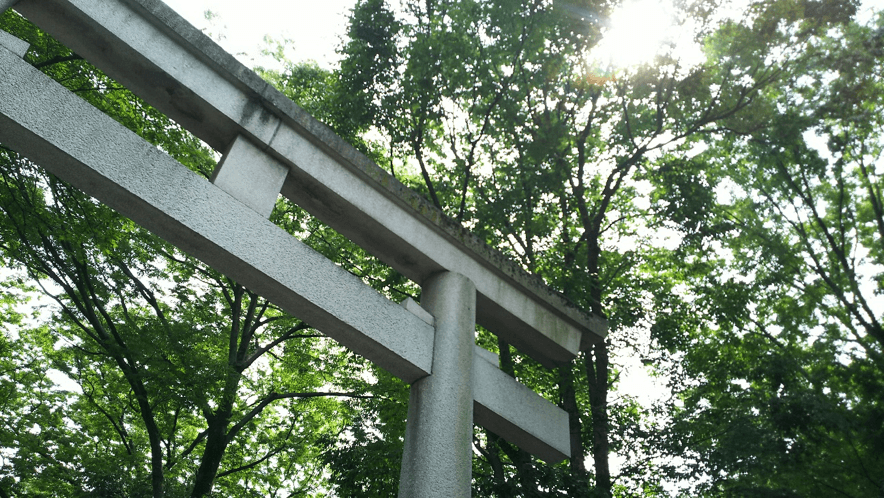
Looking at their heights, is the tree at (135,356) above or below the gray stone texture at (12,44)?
above

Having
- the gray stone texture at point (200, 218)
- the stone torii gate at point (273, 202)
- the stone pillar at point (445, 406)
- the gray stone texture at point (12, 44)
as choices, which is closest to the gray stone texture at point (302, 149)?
the stone torii gate at point (273, 202)

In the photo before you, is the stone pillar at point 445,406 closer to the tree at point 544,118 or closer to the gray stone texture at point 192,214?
the gray stone texture at point 192,214

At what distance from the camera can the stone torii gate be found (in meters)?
3.12

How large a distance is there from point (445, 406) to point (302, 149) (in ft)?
6.74

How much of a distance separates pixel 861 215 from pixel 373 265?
10.5m

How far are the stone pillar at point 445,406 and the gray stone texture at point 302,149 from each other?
0.24 meters

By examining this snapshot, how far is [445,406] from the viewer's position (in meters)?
3.88

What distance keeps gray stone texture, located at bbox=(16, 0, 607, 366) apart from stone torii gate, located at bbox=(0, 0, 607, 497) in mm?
10

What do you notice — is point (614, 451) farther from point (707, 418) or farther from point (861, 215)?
point (861, 215)

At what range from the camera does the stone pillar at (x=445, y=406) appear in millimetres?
3627

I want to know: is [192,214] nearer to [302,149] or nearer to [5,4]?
[302,149]

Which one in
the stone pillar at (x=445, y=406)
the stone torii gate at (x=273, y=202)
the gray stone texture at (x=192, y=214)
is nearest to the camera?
the gray stone texture at (x=192, y=214)


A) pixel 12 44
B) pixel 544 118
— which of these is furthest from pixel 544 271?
pixel 12 44

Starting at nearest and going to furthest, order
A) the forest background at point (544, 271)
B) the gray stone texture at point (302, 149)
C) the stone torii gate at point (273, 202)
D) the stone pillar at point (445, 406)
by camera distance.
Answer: the stone torii gate at point (273, 202) < the gray stone texture at point (302, 149) < the stone pillar at point (445, 406) < the forest background at point (544, 271)
